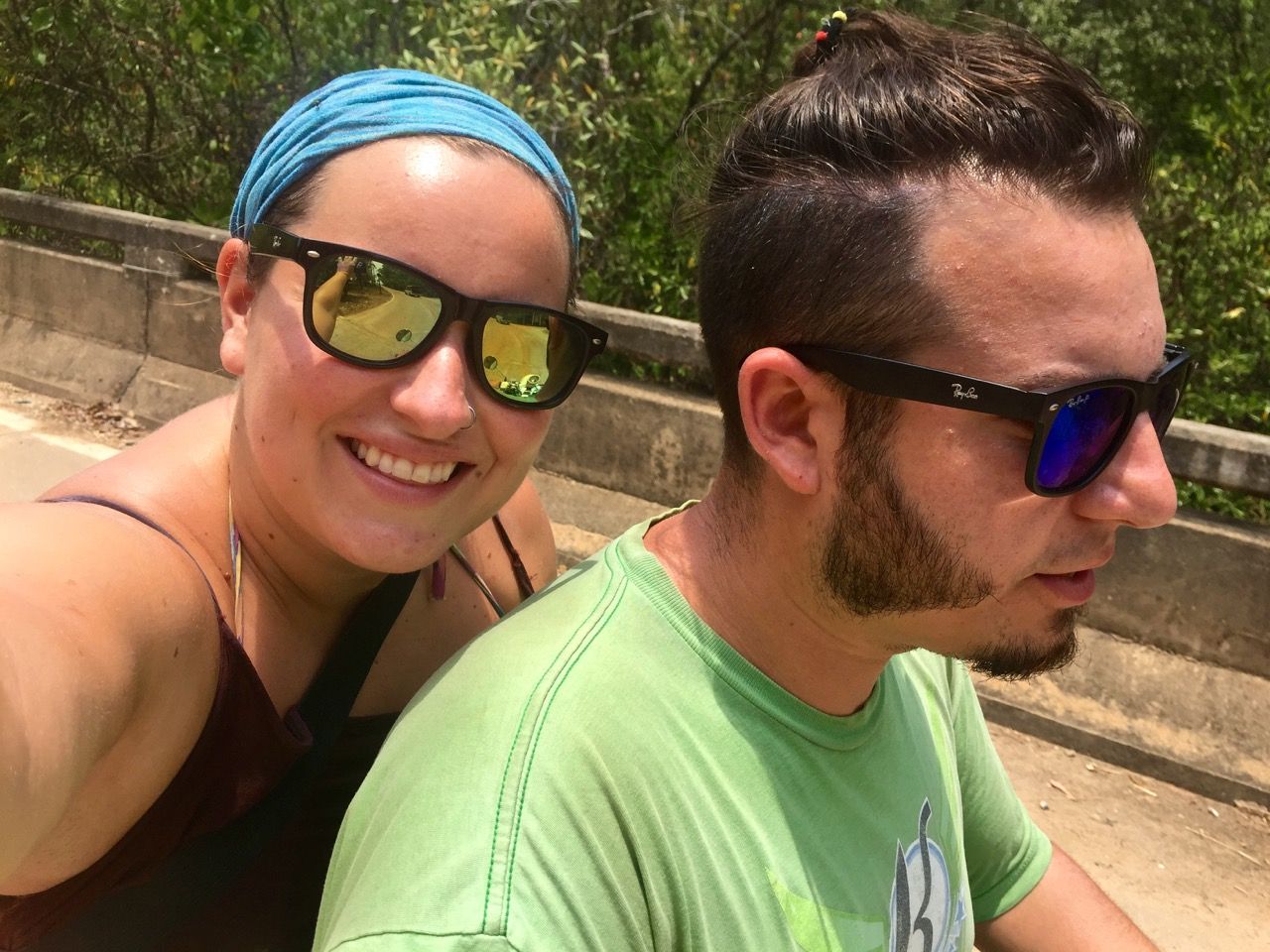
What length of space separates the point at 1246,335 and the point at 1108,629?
170 centimetres

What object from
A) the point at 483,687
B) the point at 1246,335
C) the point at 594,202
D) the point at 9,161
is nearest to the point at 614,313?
the point at 594,202

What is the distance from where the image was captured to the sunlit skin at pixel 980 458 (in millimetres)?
1374

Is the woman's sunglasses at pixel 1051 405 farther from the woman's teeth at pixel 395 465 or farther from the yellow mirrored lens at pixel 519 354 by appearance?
the woman's teeth at pixel 395 465

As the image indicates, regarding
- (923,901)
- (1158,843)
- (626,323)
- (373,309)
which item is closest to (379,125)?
(373,309)

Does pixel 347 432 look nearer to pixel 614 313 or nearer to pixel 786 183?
pixel 786 183

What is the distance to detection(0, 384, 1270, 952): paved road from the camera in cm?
319

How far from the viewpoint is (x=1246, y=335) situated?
4.88 meters

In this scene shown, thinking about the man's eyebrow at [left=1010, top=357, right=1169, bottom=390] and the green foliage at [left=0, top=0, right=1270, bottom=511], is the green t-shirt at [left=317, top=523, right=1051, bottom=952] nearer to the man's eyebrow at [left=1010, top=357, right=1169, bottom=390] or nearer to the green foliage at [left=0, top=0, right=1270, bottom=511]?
the man's eyebrow at [left=1010, top=357, right=1169, bottom=390]

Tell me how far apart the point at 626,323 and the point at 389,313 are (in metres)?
3.38

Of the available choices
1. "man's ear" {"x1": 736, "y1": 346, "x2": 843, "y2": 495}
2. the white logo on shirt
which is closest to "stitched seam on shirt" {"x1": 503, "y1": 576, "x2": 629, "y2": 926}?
"man's ear" {"x1": 736, "y1": 346, "x2": 843, "y2": 495}

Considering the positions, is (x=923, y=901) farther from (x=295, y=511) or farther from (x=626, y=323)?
(x=626, y=323)

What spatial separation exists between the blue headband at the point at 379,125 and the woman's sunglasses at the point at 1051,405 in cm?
60

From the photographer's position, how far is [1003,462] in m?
1.38

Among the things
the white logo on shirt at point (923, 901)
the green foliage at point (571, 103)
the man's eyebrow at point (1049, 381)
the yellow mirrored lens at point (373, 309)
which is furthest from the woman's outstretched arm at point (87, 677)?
the green foliage at point (571, 103)
